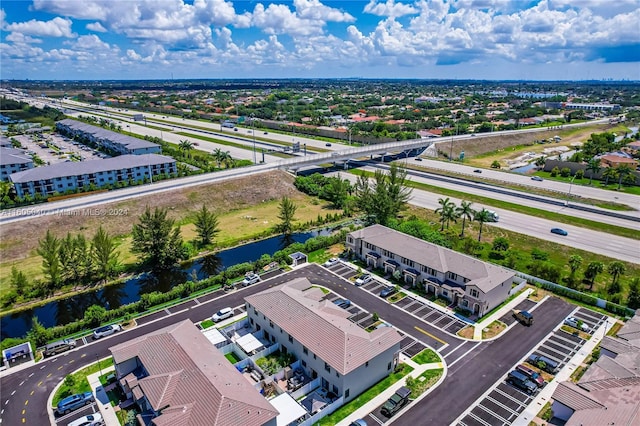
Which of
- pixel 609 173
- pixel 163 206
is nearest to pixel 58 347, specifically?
pixel 163 206

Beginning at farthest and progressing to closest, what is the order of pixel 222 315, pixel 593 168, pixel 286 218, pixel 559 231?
pixel 593 168, pixel 286 218, pixel 559 231, pixel 222 315

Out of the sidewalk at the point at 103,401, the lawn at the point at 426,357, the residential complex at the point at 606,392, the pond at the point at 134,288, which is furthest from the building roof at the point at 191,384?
the residential complex at the point at 606,392

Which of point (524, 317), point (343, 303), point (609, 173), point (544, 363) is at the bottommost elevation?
point (544, 363)

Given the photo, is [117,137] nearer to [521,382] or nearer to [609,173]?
[521,382]

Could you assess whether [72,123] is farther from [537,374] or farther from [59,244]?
[537,374]

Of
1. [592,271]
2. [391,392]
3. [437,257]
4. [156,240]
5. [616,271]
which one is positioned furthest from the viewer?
[156,240]

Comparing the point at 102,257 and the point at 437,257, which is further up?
the point at 437,257

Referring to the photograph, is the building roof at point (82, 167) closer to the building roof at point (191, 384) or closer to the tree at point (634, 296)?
the building roof at point (191, 384)
